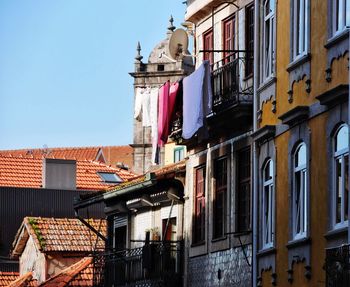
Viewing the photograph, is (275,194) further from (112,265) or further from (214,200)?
(112,265)

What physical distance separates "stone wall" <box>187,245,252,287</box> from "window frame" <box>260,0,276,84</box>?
350cm

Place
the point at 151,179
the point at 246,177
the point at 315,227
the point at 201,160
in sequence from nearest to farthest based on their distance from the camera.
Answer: the point at 315,227, the point at 246,177, the point at 201,160, the point at 151,179

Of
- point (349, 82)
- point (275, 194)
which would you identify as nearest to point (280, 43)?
point (275, 194)

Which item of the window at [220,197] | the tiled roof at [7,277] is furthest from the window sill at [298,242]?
the tiled roof at [7,277]

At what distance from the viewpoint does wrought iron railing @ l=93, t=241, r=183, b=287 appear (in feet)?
131

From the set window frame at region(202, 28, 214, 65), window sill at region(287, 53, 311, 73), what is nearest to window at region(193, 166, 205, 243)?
window frame at region(202, 28, 214, 65)

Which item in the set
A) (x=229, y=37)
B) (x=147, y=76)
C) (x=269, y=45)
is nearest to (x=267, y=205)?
(x=269, y=45)

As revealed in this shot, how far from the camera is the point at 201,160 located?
37.9 meters

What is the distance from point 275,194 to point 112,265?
12.7m

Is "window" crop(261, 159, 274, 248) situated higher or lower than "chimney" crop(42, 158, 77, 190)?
lower

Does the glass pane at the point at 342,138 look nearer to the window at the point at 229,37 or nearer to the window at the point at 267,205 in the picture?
the window at the point at 267,205

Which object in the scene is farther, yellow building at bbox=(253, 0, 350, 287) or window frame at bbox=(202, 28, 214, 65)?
window frame at bbox=(202, 28, 214, 65)

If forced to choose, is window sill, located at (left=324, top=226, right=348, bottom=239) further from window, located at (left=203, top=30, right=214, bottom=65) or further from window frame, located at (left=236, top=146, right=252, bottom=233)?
window, located at (left=203, top=30, right=214, bottom=65)

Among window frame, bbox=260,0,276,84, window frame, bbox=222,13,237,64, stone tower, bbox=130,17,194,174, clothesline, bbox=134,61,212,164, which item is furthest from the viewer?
stone tower, bbox=130,17,194,174
